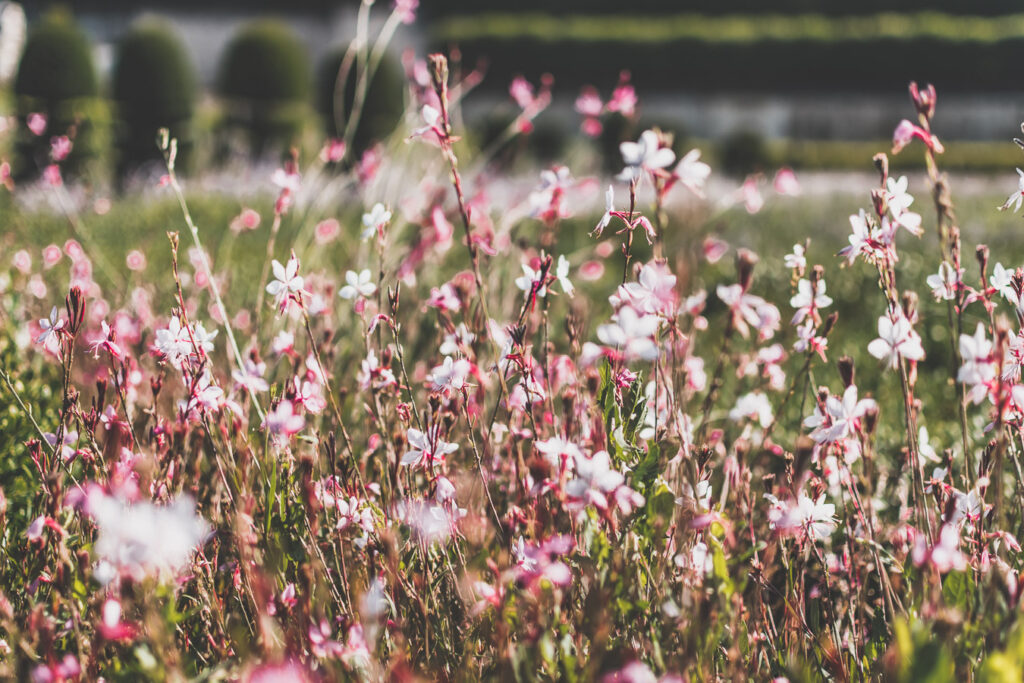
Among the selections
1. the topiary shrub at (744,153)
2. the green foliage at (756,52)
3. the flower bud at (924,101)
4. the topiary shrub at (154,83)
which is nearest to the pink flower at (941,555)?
the flower bud at (924,101)

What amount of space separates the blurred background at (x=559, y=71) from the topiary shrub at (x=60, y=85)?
3 centimetres

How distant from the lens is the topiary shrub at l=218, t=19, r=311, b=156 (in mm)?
14641

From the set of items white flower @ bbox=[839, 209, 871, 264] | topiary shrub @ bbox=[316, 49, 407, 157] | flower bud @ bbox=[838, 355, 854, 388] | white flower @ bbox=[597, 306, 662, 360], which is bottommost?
flower bud @ bbox=[838, 355, 854, 388]

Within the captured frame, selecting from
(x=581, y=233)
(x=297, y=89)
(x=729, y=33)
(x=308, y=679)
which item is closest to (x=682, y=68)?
(x=729, y=33)

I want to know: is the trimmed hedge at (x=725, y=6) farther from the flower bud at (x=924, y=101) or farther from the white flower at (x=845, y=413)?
the white flower at (x=845, y=413)

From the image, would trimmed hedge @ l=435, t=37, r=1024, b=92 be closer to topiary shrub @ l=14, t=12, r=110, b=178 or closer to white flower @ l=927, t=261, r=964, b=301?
topiary shrub @ l=14, t=12, r=110, b=178

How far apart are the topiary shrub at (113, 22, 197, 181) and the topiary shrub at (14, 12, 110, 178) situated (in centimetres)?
56

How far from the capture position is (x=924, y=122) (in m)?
1.31

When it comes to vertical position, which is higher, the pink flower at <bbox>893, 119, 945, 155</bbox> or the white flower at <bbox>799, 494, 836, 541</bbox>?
the pink flower at <bbox>893, 119, 945, 155</bbox>

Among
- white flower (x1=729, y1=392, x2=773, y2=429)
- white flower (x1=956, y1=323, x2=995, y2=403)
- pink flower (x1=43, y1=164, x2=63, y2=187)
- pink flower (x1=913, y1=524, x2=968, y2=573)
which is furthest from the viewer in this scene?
pink flower (x1=43, y1=164, x2=63, y2=187)

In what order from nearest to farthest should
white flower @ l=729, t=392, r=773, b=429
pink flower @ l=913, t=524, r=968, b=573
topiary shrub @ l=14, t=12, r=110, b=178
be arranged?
pink flower @ l=913, t=524, r=968, b=573, white flower @ l=729, t=392, r=773, b=429, topiary shrub @ l=14, t=12, r=110, b=178

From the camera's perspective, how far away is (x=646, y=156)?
50.1 inches

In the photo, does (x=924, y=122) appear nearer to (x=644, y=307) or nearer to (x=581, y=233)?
(x=644, y=307)

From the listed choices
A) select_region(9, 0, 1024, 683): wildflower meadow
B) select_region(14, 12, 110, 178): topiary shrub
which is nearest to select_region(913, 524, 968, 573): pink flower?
select_region(9, 0, 1024, 683): wildflower meadow
